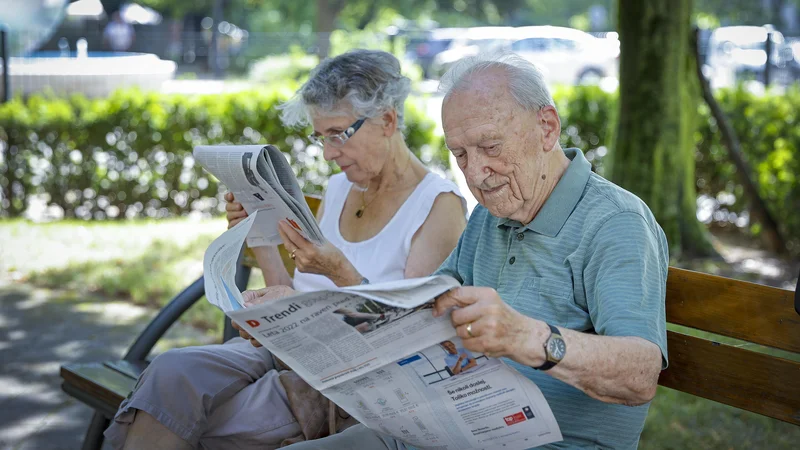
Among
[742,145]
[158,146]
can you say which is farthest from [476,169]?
[158,146]

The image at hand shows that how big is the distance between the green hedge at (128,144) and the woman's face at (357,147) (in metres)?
4.96

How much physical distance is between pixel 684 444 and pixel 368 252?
5.74 ft

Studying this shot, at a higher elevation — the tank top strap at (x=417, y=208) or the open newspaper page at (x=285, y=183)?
the open newspaper page at (x=285, y=183)

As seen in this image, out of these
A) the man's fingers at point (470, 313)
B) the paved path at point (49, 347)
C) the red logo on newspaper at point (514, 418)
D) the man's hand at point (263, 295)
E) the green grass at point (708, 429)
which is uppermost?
the man's fingers at point (470, 313)

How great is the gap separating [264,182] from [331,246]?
0.30m

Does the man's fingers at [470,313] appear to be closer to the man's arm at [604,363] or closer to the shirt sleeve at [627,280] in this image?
the man's arm at [604,363]

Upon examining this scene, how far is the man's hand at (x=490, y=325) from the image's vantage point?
1.60 meters

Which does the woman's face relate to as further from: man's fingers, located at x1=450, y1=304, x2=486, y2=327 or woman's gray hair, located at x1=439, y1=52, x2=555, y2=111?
man's fingers, located at x1=450, y1=304, x2=486, y2=327

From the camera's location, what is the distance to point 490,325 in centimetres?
160

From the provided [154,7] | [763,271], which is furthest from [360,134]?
[154,7]

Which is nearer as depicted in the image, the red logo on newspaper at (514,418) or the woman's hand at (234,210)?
the red logo on newspaper at (514,418)

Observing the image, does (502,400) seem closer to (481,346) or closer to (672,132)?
(481,346)

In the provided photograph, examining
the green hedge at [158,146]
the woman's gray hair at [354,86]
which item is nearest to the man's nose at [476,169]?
the woman's gray hair at [354,86]

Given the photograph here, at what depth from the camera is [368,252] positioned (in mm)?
2881
